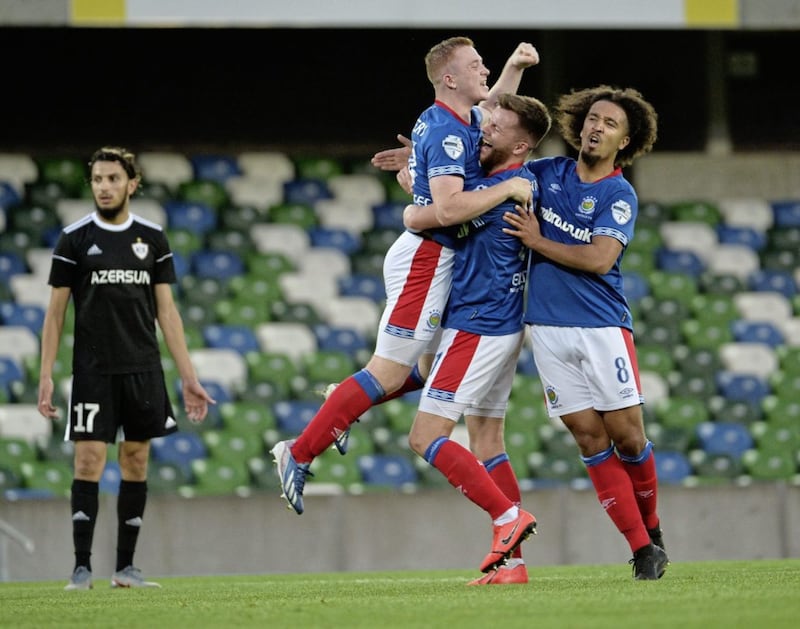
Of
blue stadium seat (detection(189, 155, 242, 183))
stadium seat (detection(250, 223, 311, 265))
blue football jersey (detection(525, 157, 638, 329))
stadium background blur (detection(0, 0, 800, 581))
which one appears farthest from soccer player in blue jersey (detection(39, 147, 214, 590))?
blue stadium seat (detection(189, 155, 242, 183))

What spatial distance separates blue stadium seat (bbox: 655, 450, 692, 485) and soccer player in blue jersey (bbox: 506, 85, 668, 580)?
19.4 feet

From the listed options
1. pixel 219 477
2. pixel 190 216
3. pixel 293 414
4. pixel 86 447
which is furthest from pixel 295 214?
pixel 86 447

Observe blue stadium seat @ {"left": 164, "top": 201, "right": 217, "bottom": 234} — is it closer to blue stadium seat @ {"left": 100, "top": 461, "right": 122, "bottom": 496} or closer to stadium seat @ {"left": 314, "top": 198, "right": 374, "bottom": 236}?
stadium seat @ {"left": 314, "top": 198, "right": 374, "bottom": 236}

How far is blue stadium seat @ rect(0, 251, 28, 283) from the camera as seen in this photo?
43.4ft

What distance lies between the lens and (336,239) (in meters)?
14.5

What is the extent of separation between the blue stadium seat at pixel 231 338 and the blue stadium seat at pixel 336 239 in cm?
167

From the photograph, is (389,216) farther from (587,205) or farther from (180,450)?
(587,205)

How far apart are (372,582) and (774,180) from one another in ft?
33.3

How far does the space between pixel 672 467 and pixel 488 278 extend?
21.6ft

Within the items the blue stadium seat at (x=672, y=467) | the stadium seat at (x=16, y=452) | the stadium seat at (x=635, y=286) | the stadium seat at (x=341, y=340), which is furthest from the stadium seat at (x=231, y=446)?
the stadium seat at (x=635, y=286)

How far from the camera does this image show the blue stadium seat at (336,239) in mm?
14500

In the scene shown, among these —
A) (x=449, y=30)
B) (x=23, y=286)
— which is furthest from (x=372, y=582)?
(x=449, y=30)

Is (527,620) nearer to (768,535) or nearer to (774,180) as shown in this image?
(768,535)

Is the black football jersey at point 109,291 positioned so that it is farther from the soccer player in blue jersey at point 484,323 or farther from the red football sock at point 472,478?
the red football sock at point 472,478
